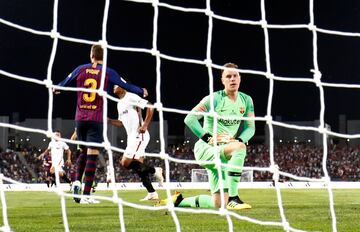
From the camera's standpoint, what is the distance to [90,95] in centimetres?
625

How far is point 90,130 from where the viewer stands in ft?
20.8

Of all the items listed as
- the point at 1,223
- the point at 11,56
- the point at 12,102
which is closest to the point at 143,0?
the point at 1,223

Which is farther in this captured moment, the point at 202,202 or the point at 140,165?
the point at 140,165

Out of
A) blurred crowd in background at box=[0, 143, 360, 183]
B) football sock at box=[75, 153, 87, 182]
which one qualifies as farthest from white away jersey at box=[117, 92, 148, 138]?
blurred crowd in background at box=[0, 143, 360, 183]

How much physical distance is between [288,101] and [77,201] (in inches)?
1140

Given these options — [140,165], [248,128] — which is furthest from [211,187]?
[140,165]

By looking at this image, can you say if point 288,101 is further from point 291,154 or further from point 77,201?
point 77,201

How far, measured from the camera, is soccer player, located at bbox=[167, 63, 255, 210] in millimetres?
5605

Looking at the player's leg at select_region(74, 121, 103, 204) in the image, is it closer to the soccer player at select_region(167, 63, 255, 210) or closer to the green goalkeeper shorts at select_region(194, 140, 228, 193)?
the soccer player at select_region(167, 63, 255, 210)

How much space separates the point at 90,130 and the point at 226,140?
1491mm

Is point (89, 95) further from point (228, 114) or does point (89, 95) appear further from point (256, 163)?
point (256, 163)

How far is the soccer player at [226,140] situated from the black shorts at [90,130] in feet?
3.40

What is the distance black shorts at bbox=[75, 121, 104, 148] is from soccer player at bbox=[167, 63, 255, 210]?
1.04m

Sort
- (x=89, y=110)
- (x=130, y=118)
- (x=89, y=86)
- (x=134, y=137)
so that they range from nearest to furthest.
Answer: (x=89, y=86), (x=89, y=110), (x=134, y=137), (x=130, y=118)
